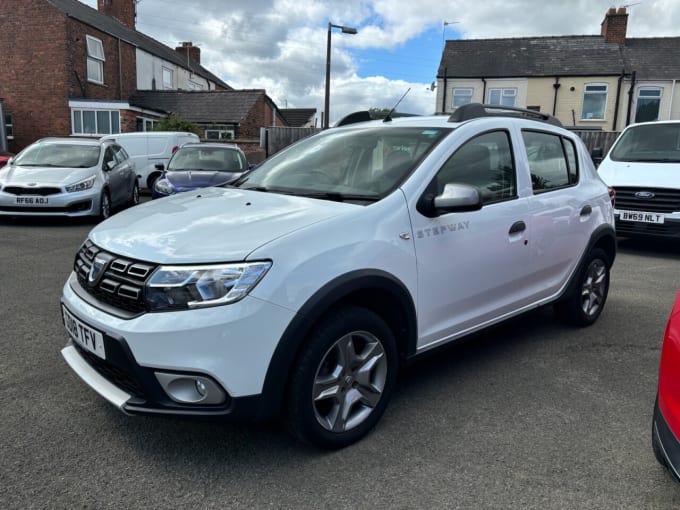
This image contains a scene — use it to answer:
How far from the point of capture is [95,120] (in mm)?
23516

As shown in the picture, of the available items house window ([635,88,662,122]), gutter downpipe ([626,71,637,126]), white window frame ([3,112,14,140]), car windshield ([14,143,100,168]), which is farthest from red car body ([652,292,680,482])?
house window ([635,88,662,122])

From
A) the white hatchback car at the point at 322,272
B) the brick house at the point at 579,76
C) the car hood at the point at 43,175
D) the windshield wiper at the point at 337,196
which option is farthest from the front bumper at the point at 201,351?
the brick house at the point at 579,76

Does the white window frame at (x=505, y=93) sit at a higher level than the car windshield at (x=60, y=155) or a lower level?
higher

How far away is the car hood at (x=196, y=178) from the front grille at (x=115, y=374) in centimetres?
728

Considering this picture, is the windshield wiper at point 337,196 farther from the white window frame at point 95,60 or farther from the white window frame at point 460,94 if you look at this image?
the white window frame at point 460,94

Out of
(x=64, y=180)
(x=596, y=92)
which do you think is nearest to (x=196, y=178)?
(x=64, y=180)

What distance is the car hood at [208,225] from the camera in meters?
2.40

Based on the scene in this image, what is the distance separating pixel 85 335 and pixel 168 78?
3282 cm

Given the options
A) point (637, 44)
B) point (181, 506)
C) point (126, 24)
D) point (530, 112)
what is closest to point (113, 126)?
point (126, 24)

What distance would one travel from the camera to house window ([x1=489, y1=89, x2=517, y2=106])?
28656mm

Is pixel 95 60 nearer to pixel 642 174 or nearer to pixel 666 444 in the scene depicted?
pixel 642 174

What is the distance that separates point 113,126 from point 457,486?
79.8 feet

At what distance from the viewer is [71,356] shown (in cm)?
281

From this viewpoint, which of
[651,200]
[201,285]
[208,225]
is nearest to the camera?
[201,285]
